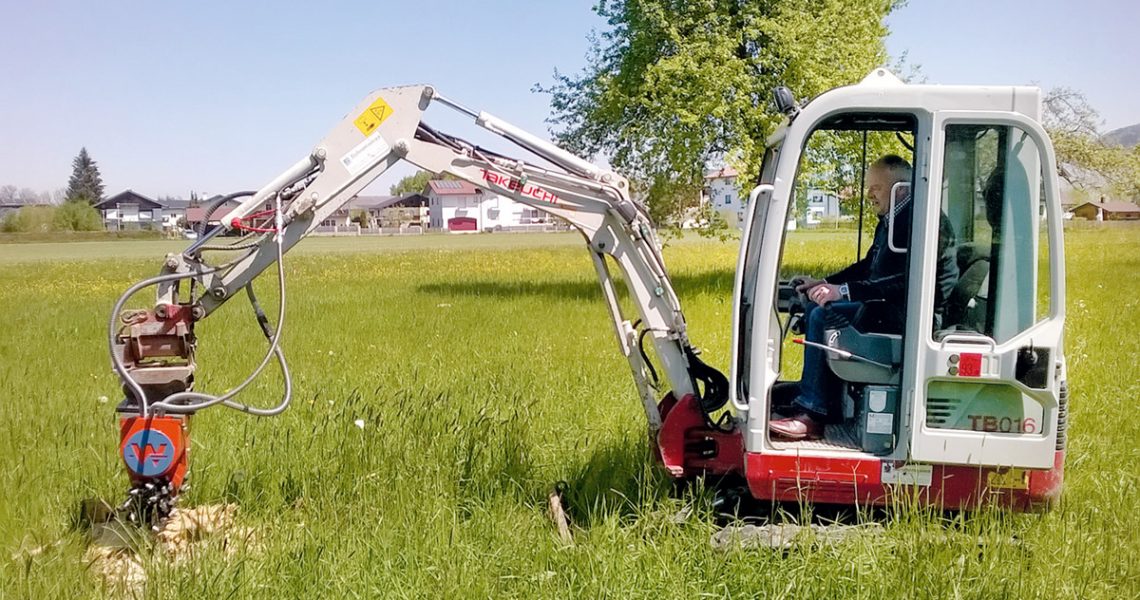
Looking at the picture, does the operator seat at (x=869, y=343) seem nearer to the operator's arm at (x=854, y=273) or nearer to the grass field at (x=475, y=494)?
the operator's arm at (x=854, y=273)

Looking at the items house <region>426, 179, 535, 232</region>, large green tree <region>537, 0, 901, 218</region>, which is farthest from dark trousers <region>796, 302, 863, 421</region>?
house <region>426, 179, 535, 232</region>

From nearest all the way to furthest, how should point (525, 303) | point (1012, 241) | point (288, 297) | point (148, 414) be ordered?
1. point (1012, 241)
2. point (148, 414)
3. point (525, 303)
4. point (288, 297)

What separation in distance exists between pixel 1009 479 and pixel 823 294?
1235mm

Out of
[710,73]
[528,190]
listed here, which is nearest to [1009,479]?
[528,190]

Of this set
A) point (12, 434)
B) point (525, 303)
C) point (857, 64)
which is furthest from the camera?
point (857, 64)

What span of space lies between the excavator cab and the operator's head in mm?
92

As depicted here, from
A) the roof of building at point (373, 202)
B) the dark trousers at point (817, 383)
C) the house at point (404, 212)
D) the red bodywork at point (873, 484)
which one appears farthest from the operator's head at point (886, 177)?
the roof of building at point (373, 202)

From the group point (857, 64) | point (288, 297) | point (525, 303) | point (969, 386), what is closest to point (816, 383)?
point (969, 386)

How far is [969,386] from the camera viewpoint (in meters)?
4.23

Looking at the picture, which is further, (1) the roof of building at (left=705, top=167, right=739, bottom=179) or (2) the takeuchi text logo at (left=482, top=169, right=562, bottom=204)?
(1) the roof of building at (left=705, top=167, right=739, bottom=179)

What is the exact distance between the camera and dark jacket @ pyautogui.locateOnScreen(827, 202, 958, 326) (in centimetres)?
422

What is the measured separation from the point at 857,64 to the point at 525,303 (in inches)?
310

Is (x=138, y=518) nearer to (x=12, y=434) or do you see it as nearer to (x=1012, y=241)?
(x=12, y=434)

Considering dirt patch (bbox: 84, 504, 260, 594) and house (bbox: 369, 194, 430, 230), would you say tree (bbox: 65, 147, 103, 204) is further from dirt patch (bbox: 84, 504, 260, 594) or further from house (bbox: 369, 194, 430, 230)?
dirt patch (bbox: 84, 504, 260, 594)
